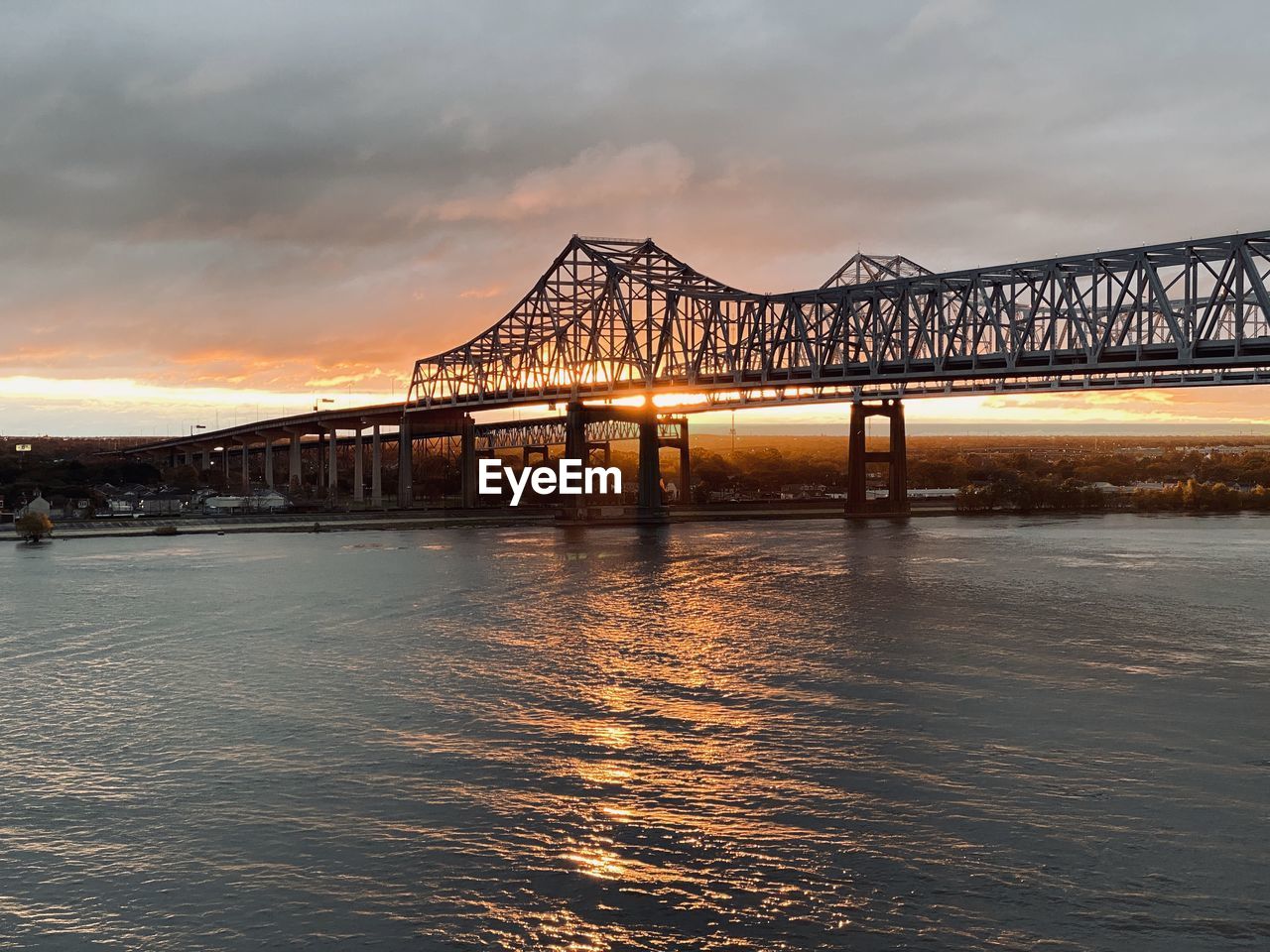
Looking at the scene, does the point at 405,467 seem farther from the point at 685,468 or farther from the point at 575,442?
the point at 575,442

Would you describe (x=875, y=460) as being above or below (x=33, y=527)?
above

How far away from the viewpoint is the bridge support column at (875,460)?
363 ft

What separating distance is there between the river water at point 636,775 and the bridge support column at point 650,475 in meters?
59.9

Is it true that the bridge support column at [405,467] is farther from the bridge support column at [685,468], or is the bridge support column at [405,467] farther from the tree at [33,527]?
the tree at [33,527]

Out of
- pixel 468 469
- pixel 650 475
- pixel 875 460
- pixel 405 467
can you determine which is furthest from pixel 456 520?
pixel 875 460

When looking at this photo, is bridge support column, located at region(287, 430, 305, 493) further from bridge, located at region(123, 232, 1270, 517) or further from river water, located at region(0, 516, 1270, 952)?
river water, located at region(0, 516, 1270, 952)

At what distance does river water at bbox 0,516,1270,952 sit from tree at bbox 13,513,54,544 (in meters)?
42.1

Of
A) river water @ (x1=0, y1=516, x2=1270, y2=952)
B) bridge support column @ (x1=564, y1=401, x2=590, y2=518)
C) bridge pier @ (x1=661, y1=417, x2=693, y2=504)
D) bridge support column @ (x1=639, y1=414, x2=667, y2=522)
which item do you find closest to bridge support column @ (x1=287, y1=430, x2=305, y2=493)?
bridge pier @ (x1=661, y1=417, x2=693, y2=504)

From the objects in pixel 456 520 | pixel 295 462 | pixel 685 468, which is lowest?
pixel 456 520

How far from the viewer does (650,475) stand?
106 meters

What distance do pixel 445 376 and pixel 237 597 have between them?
98479 mm

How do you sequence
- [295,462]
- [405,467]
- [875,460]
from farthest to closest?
[295,462] → [405,467] → [875,460]

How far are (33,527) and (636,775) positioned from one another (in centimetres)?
7640

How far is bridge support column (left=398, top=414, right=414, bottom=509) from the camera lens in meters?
132
